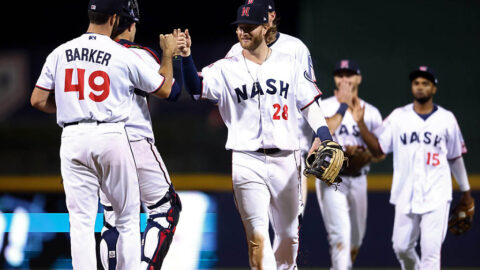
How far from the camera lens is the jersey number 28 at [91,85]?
14.7ft

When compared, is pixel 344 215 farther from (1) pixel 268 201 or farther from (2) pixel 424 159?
(1) pixel 268 201

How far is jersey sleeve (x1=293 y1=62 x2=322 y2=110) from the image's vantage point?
5164 millimetres

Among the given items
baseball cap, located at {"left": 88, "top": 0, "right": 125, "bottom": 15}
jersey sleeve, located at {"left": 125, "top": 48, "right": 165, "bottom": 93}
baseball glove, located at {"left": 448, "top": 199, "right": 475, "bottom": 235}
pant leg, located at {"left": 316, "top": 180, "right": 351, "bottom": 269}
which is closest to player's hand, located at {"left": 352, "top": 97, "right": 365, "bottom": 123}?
pant leg, located at {"left": 316, "top": 180, "right": 351, "bottom": 269}

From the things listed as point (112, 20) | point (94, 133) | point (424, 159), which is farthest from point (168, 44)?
point (424, 159)

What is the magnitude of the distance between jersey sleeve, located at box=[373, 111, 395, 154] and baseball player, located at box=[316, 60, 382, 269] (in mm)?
162

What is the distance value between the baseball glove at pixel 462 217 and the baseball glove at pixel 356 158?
0.90 meters

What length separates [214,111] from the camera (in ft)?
38.1

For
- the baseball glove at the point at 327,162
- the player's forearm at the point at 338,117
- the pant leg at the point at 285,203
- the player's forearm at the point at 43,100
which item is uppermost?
the player's forearm at the point at 43,100

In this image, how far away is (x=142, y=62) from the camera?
15.2ft

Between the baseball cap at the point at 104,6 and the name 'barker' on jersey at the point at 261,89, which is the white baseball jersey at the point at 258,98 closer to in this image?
the name 'barker' on jersey at the point at 261,89

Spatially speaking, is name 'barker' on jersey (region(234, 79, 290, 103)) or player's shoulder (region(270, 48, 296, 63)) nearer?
name 'barker' on jersey (region(234, 79, 290, 103))

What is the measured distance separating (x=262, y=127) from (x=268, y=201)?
0.48 meters

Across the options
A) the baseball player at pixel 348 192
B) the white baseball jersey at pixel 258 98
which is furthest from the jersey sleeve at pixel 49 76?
the baseball player at pixel 348 192

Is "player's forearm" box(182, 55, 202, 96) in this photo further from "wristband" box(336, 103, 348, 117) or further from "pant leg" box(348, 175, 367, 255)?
"pant leg" box(348, 175, 367, 255)
